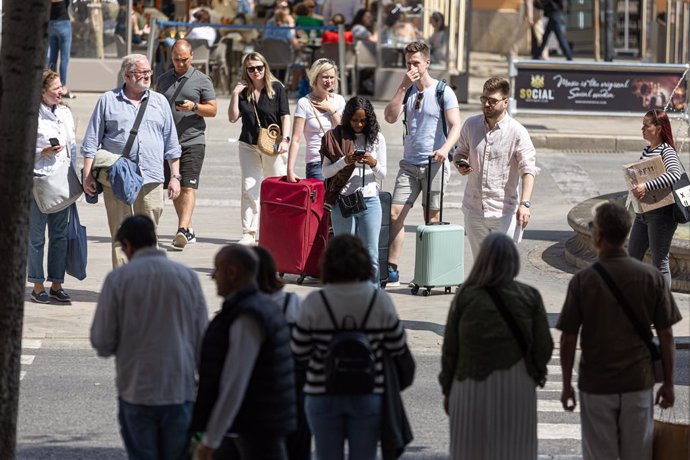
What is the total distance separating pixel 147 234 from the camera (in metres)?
6.60

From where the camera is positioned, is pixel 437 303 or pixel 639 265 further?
pixel 437 303

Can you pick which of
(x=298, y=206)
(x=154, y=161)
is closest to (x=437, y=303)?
(x=298, y=206)

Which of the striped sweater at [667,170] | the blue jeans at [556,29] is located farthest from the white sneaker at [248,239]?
the blue jeans at [556,29]

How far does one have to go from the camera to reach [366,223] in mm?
11328

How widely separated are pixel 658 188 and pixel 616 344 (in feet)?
14.3

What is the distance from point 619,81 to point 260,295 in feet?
57.0

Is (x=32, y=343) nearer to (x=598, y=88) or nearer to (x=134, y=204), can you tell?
(x=134, y=204)

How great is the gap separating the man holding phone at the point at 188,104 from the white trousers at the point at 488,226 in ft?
11.9

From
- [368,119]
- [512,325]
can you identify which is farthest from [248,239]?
[512,325]

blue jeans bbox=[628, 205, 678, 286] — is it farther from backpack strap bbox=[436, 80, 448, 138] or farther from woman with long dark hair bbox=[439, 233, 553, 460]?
woman with long dark hair bbox=[439, 233, 553, 460]

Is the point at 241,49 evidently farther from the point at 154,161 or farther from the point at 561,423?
the point at 561,423

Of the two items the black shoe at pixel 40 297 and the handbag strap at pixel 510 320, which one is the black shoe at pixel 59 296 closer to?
the black shoe at pixel 40 297

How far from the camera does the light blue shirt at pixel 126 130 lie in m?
11.4

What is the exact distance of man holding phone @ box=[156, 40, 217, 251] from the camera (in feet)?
44.0
